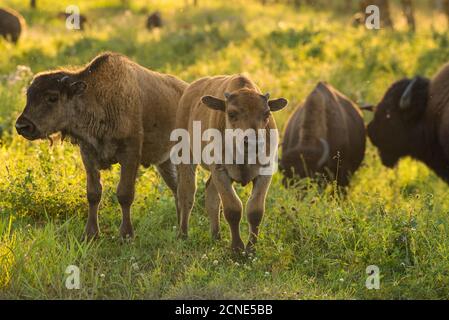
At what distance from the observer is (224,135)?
23.0ft

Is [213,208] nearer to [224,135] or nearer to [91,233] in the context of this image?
[224,135]

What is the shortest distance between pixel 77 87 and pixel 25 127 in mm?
609

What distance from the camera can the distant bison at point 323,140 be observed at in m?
10.4

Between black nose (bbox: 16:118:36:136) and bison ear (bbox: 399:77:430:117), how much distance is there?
6132 millimetres

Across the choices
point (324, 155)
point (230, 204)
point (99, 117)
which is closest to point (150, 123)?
point (99, 117)

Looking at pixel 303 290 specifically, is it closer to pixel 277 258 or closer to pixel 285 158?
pixel 277 258

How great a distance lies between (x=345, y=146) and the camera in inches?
433

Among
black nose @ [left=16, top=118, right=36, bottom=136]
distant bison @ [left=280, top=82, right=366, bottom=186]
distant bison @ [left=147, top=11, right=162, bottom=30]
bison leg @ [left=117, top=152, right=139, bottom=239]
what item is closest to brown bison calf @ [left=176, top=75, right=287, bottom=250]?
bison leg @ [left=117, top=152, right=139, bottom=239]

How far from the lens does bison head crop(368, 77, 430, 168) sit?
1115cm

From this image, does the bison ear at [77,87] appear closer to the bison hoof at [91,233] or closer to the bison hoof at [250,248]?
the bison hoof at [91,233]

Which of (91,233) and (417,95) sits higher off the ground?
(417,95)

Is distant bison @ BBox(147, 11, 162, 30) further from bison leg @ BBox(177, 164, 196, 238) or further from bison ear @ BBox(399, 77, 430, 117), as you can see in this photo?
bison leg @ BBox(177, 164, 196, 238)
